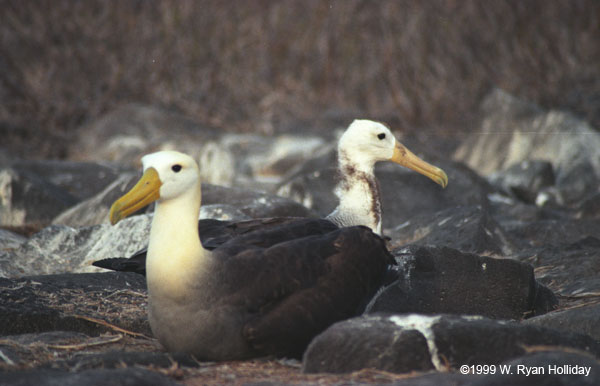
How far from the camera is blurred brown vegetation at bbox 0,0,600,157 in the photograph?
57.5 feet

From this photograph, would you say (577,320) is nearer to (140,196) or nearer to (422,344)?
(422,344)

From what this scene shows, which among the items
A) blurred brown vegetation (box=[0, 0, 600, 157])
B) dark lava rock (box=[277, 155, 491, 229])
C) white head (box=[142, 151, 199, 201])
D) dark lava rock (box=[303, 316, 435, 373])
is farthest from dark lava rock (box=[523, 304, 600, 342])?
blurred brown vegetation (box=[0, 0, 600, 157])

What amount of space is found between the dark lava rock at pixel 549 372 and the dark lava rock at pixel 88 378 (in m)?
1.32

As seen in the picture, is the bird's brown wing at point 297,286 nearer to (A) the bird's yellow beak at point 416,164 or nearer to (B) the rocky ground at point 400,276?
(B) the rocky ground at point 400,276

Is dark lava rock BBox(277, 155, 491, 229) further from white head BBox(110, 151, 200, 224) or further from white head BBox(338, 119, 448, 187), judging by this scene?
white head BBox(110, 151, 200, 224)

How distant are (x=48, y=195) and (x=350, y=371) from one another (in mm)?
6246

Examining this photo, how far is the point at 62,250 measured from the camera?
695 centimetres

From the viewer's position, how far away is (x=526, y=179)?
12.0 meters

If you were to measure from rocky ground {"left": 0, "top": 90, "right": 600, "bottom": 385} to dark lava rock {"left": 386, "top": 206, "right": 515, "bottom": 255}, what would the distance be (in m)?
0.01

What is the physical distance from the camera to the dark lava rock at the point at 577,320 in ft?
15.7

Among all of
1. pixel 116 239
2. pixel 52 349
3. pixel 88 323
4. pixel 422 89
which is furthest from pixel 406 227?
pixel 422 89

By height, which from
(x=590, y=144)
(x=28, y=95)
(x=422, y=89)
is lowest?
(x=590, y=144)

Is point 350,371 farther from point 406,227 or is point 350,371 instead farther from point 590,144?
point 590,144

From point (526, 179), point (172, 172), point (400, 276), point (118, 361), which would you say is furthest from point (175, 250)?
point (526, 179)
